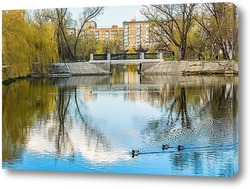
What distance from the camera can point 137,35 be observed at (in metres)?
8.21

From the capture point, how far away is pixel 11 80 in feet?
28.2

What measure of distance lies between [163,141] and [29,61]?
211 cm

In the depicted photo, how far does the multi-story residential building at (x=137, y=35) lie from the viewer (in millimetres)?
8141

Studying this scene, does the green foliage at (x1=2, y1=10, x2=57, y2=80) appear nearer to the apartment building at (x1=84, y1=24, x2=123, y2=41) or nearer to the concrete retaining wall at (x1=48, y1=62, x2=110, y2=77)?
the concrete retaining wall at (x1=48, y1=62, x2=110, y2=77)

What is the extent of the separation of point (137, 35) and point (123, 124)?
109cm

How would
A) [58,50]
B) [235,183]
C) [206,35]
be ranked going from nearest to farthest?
[235,183] → [206,35] → [58,50]

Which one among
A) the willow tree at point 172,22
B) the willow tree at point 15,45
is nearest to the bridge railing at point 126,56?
the willow tree at point 172,22

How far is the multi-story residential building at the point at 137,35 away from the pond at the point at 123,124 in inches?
12.3

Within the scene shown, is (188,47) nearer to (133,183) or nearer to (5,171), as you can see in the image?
(133,183)

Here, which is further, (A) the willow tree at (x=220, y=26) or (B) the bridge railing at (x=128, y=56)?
(B) the bridge railing at (x=128, y=56)

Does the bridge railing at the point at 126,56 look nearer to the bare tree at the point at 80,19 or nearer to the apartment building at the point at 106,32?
the apartment building at the point at 106,32

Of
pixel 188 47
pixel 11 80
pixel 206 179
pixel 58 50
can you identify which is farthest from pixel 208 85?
pixel 11 80

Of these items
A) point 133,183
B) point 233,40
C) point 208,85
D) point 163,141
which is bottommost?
point 133,183

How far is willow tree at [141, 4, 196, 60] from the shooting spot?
7973 mm
